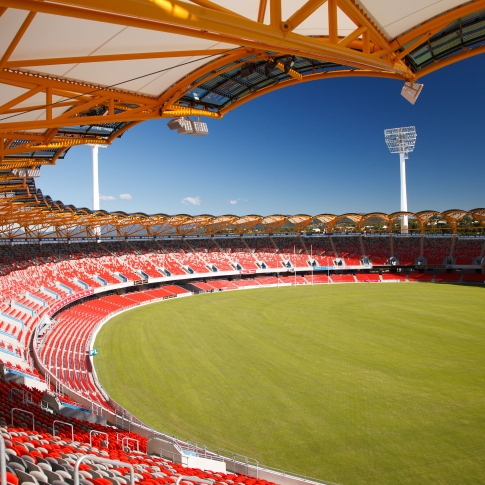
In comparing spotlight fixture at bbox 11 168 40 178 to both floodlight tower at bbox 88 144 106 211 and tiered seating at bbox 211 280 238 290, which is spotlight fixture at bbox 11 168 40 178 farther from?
floodlight tower at bbox 88 144 106 211

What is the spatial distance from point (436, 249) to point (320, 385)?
44.8m

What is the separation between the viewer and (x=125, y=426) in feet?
42.6

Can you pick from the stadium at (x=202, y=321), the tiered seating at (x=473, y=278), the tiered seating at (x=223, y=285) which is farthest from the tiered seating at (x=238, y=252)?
the tiered seating at (x=473, y=278)

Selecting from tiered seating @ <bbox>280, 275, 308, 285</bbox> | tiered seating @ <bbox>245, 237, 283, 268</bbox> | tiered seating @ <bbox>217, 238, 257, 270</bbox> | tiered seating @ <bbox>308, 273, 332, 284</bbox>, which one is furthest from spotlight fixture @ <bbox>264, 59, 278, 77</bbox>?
tiered seating @ <bbox>245, 237, 283, 268</bbox>

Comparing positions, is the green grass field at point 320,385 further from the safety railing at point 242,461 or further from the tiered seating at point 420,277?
the tiered seating at point 420,277

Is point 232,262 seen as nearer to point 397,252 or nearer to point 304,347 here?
point 397,252

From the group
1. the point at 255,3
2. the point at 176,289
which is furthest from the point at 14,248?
the point at 255,3

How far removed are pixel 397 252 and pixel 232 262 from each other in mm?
22857

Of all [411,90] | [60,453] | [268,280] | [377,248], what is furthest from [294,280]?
[60,453]

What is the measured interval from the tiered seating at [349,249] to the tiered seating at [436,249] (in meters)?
8.64

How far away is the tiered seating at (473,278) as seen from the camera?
4924cm

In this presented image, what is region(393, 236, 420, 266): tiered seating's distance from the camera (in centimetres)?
5564

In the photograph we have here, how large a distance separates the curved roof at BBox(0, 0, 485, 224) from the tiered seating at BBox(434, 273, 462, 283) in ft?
161

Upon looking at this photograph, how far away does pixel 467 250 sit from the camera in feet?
175
